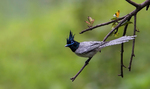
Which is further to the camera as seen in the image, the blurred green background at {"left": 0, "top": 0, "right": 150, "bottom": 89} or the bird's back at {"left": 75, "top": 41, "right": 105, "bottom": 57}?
the blurred green background at {"left": 0, "top": 0, "right": 150, "bottom": 89}

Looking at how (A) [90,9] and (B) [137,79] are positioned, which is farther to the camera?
(A) [90,9]

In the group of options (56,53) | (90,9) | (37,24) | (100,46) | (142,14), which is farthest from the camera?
(37,24)

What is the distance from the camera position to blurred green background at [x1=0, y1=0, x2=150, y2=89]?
3.77 metres

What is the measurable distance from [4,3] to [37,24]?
156 centimetres

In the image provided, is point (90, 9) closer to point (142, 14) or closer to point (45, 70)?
point (142, 14)

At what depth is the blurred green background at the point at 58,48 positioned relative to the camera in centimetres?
377

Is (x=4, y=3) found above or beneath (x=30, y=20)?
above

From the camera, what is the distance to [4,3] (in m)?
7.03

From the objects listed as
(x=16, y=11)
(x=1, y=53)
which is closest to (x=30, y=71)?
(x=1, y=53)

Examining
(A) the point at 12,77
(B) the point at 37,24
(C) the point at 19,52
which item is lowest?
(A) the point at 12,77

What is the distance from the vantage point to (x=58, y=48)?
5477 millimetres

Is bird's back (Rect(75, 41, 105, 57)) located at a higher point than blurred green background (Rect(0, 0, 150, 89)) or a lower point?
higher

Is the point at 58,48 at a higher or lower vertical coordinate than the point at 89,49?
lower

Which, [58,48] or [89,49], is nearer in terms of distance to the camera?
[89,49]
